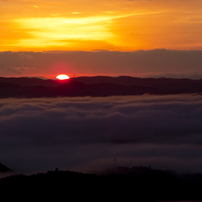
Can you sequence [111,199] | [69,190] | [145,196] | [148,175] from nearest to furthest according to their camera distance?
[69,190] < [111,199] < [145,196] < [148,175]

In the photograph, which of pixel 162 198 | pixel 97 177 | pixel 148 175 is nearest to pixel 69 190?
pixel 97 177

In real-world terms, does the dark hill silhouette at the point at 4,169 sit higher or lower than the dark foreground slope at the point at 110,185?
higher

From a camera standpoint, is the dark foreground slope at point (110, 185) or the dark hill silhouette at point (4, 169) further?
the dark hill silhouette at point (4, 169)

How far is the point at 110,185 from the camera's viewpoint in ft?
479

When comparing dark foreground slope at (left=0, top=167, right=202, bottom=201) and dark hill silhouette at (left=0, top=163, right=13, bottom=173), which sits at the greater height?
dark hill silhouette at (left=0, top=163, right=13, bottom=173)

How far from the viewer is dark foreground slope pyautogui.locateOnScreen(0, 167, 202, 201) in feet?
388

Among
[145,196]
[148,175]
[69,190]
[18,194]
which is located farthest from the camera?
Result: [148,175]

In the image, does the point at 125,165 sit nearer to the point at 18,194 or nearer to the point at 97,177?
the point at 97,177

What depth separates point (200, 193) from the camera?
154750 millimetres

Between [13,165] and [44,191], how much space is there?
83.7 m

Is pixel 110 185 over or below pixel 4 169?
below

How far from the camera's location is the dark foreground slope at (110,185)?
118 m

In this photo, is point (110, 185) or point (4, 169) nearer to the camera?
point (110, 185)

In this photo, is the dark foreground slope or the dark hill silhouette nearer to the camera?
the dark foreground slope
